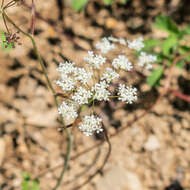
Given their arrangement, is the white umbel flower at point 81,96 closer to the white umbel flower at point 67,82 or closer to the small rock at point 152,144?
the white umbel flower at point 67,82

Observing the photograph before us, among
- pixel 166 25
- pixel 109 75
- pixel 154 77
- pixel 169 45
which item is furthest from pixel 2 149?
pixel 166 25

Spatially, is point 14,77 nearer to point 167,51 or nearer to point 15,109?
point 15,109

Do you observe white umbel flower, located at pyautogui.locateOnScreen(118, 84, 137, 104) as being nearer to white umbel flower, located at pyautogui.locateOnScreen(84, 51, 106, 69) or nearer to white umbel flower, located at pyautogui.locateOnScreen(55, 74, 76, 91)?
white umbel flower, located at pyautogui.locateOnScreen(84, 51, 106, 69)

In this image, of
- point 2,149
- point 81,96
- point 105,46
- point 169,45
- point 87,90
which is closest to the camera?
point 81,96

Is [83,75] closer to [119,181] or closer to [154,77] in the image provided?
[154,77]

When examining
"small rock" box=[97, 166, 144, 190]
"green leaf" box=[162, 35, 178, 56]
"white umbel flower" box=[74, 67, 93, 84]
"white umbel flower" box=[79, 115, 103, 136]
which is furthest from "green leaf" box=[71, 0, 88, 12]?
"small rock" box=[97, 166, 144, 190]
